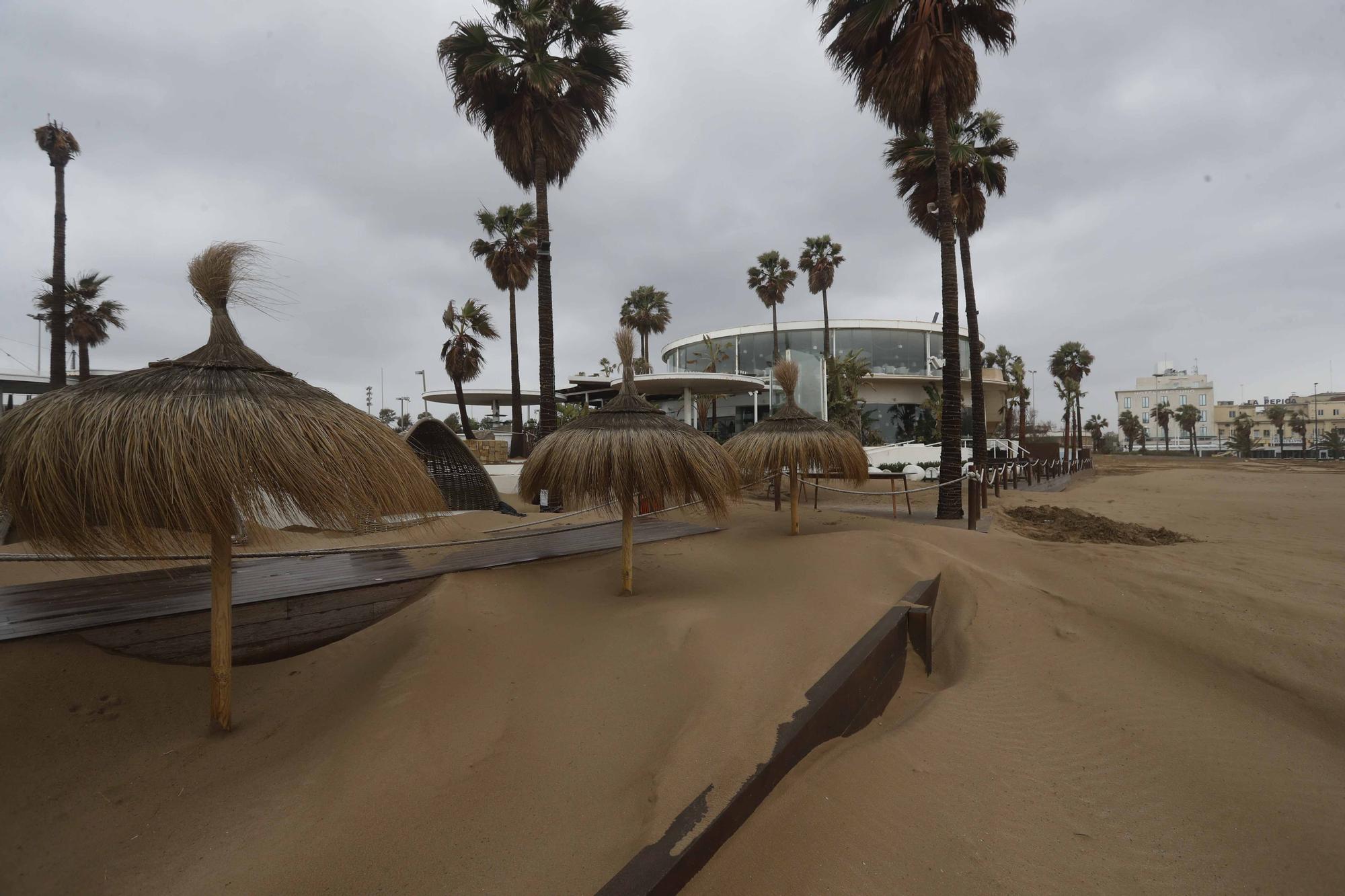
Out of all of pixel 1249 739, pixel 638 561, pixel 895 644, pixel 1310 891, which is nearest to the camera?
pixel 1310 891

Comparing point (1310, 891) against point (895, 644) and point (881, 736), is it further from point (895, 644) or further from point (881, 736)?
point (895, 644)

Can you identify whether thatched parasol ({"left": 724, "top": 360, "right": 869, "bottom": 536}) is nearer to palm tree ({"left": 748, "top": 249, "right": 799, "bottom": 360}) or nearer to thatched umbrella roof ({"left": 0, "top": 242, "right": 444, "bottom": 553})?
thatched umbrella roof ({"left": 0, "top": 242, "right": 444, "bottom": 553})

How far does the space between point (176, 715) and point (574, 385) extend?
19.3m

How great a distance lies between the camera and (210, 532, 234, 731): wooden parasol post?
353 centimetres

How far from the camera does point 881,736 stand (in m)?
3.42

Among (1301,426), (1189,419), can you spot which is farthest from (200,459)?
(1189,419)

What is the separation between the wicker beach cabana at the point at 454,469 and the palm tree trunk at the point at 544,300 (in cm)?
173

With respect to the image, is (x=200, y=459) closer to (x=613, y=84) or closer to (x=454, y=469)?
(x=454, y=469)

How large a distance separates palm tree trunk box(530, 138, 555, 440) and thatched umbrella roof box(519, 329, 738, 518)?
226 inches

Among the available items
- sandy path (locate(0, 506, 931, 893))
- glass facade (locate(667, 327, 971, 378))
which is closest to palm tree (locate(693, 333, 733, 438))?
glass facade (locate(667, 327, 971, 378))

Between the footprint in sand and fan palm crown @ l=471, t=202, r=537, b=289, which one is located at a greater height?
fan palm crown @ l=471, t=202, r=537, b=289

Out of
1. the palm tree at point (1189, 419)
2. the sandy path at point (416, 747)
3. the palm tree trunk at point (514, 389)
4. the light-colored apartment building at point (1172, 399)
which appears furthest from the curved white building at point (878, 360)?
the light-colored apartment building at point (1172, 399)

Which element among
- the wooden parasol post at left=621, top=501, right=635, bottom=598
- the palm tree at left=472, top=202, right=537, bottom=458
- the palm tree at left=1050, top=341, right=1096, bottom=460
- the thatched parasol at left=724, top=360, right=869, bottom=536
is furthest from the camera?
the palm tree at left=1050, top=341, right=1096, bottom=460

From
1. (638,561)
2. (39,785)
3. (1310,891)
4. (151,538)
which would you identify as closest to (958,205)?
(638,561)
